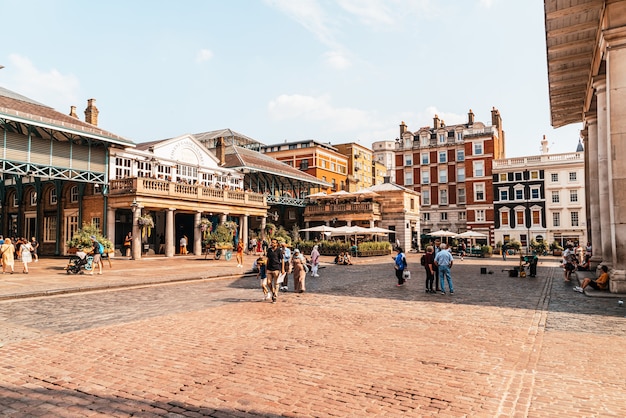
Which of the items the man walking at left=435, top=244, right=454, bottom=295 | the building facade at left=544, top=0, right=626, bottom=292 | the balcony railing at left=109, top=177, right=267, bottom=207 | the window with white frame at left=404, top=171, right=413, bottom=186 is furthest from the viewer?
the window with white frame at left=404, top=171, right=413, bottom=186

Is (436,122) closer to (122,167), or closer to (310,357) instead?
(122,167)

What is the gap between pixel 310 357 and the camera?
6.23 meters

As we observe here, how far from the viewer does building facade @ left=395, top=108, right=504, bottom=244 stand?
58.9 meters

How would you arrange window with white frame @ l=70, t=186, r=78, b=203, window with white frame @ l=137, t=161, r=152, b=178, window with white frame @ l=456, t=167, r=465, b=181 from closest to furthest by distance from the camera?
window with white frame @ l=70, t=186, r=78, b=203 → window with white frame @ l=137, t=161, r=152, b=178 → window with white frame @ l=456, t=167, r=465, b=181

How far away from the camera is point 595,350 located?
6527mm

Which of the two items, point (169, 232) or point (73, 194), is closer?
point (169, 232)

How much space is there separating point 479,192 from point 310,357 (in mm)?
57884

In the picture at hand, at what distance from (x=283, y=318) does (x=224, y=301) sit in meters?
2.95

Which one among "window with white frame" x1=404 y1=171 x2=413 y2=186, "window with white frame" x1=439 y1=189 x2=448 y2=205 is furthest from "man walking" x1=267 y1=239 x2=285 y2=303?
"window with white frame" x1=404 y1=171 x2=413 y2=186

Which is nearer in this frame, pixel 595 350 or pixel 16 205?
pixel 595 350

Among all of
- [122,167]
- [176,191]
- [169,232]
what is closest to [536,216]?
[176,191]

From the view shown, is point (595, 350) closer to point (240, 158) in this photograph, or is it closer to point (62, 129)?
point (62, 129)

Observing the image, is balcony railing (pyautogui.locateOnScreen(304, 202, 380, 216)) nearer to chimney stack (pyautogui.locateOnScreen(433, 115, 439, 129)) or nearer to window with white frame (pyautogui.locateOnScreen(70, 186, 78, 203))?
window with white frame (pyautogui.locateOnScreen(70, 186, 78, 203))

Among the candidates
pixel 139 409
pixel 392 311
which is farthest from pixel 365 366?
pixel 392 311
